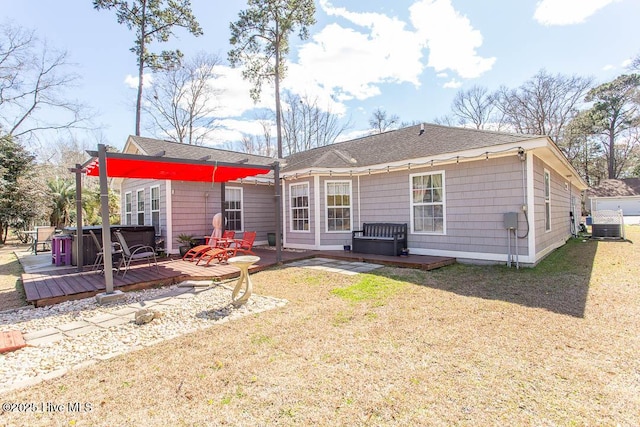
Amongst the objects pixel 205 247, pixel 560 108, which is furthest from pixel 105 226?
pixel 560 108

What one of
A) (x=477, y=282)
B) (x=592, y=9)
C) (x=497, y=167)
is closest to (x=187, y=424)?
(x=477, y=282)

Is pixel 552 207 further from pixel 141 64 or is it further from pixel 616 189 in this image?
pixel 616 189

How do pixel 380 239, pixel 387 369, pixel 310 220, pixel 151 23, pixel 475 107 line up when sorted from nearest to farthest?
pixel 387 369 < pixel 380 239 < pixel 310 220 < pixel 151 23 < pixel 475 107

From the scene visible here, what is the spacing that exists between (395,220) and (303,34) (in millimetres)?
13243

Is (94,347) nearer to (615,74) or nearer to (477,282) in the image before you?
(477,282)

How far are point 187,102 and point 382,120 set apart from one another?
630 inches

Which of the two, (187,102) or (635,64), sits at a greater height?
(635,64)

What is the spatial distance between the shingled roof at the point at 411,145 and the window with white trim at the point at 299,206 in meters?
0.65

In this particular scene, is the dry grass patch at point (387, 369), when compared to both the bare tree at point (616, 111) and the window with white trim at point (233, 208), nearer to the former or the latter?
the window with white trim at point (233, 208)

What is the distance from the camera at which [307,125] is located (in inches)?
1007

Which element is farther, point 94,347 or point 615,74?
point 615,74

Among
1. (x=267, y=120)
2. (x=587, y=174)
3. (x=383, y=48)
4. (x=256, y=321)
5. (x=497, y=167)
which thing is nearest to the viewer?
(x=256, y=321)

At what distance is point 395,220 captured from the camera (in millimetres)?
8719

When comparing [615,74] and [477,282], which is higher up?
[615,74]
